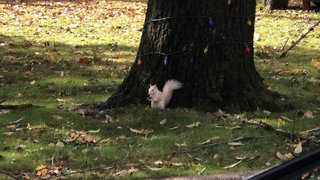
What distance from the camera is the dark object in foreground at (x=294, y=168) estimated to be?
1451 millimetres

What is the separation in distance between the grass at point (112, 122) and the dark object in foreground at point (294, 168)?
2331mm

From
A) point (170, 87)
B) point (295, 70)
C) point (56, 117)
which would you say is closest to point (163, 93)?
point (170, 87)

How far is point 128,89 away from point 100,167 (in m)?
1.56

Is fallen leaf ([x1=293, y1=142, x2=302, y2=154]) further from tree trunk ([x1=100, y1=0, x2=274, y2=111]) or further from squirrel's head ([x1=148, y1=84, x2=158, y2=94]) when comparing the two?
squirrel's head ([x1=148, y1=84, x2=158, y2=94])

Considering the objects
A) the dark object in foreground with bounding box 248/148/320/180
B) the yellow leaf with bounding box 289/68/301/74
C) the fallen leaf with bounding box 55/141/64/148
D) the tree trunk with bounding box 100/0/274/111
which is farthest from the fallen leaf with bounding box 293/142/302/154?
the yellow leaf with bounding box 289/68/301/74

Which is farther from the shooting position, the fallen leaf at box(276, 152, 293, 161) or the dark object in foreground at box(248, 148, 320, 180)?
the fallen leaf at box(276, 152, 293, 161)

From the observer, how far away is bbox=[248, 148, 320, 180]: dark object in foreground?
1.45 m

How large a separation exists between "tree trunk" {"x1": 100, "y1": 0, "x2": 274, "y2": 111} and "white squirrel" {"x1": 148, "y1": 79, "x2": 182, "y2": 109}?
2.4 inches

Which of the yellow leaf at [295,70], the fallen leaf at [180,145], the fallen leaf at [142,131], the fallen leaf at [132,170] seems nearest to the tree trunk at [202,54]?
the fallen leaf at [142,131]

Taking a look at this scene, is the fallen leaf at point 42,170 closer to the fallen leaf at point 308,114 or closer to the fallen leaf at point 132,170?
the fallen leaf at point 132,170

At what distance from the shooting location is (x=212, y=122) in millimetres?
4875

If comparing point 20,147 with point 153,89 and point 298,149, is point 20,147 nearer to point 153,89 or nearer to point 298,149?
point 153,89

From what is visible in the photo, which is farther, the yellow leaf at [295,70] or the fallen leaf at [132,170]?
the yellow leaf at [295,70]

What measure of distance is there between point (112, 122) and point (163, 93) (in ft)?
1.85
